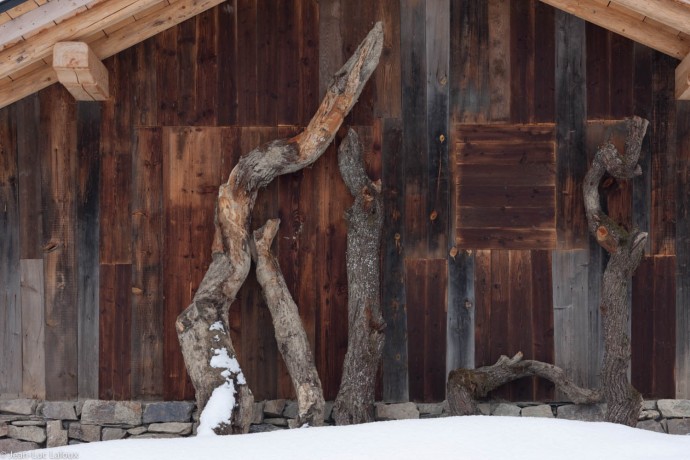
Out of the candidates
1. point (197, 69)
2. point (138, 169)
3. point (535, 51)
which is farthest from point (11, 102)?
point (535, 51)

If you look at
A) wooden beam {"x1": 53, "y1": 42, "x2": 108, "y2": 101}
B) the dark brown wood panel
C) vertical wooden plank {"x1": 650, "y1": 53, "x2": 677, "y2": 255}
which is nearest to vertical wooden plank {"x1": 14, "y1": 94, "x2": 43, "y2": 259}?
wooden beam {"x1": 53, "y1": 42, "x2": 108, "y2": 101}

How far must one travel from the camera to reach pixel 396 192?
18.4 feet

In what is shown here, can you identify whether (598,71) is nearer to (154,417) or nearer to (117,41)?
(117,41)

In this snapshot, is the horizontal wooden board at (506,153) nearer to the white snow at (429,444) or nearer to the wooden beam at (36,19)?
the white snow at (429,444)

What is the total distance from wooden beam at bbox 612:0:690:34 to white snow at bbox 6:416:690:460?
121 inches

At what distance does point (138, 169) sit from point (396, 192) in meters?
2.31

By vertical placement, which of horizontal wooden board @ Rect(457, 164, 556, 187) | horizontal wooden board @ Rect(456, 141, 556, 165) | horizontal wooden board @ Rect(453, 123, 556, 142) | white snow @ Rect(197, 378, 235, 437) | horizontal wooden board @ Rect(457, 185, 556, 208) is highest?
horizontal wooden board @ Rect(453, 123, 556, 142)

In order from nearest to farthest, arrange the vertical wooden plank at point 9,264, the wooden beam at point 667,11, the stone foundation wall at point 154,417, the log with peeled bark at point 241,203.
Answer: the wooden beam at point 667,11 → the log with peeled bark at point 241,203 → the stone foundation wall at point 154,417 → the vertical wooden plank at point 9,264

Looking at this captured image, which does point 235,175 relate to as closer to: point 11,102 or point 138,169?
point 138,169

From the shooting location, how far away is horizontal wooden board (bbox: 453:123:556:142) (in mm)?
5586

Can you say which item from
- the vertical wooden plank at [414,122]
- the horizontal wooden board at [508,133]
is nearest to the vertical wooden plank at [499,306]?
the vertical wooden plank at [414,122]

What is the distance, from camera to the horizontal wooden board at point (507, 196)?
18.3 ft

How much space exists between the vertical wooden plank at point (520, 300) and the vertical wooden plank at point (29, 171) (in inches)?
166

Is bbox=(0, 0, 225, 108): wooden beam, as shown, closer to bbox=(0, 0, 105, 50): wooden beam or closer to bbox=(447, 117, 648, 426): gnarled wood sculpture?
bbox=(0, 0, 105, 50): wooden beam
